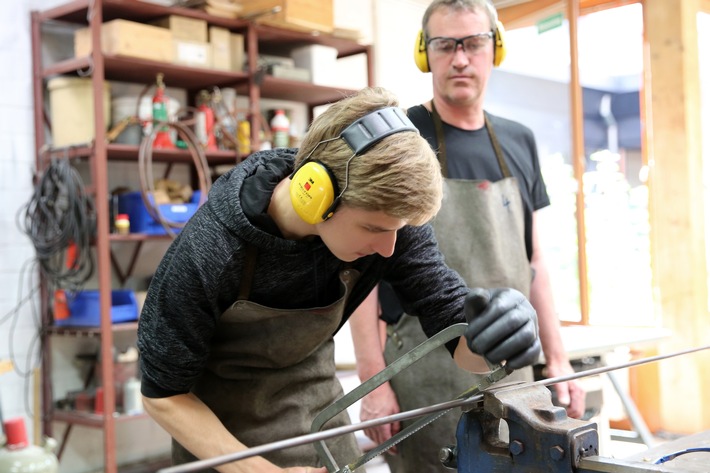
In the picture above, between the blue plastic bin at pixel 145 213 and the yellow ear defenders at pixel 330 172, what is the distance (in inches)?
97.4

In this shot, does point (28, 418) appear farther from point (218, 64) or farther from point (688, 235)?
point (688, 235)

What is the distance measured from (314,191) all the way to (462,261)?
765 mm

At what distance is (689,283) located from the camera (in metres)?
4.53

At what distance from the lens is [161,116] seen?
3.63 meters

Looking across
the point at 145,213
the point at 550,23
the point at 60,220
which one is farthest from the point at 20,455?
the point at 550,23

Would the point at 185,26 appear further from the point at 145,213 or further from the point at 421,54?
the point at 421,54

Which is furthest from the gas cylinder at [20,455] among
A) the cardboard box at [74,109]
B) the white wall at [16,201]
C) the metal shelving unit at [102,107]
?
the cardboard box at [74,109]

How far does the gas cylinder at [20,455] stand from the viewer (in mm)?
2646

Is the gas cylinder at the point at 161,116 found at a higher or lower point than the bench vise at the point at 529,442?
higher

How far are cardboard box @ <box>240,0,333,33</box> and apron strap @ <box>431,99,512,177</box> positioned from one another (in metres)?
2.19

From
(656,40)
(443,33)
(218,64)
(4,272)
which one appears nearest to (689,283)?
(656,40)

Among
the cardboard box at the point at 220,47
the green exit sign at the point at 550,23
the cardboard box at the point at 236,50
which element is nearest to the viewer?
the cardboard box at the point at 220,47

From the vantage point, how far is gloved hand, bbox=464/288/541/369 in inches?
44.4

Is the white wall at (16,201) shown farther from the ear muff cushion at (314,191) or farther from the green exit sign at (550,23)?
the green exit sign at (550,23)
